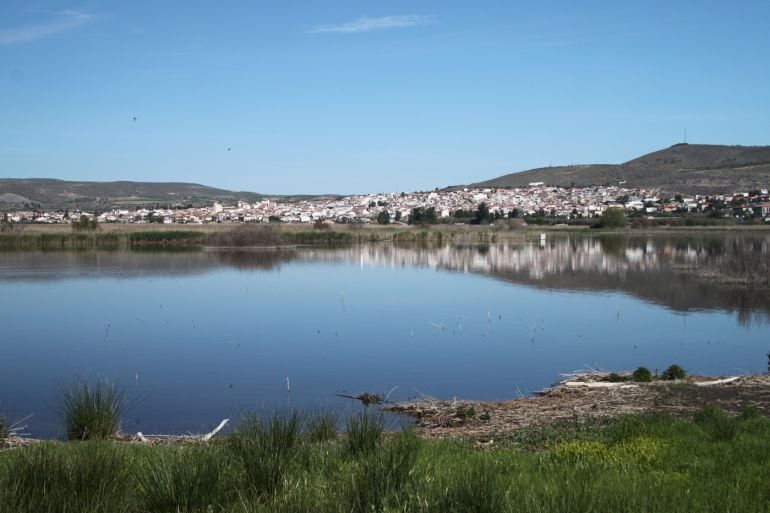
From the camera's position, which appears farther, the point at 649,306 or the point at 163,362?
the point at 649,306

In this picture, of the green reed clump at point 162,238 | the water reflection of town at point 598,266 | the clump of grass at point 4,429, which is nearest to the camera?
the clump of grass at point 4,429

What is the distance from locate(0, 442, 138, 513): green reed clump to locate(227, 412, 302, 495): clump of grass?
86 cm

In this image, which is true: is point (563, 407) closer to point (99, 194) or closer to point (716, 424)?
point (716, 424)

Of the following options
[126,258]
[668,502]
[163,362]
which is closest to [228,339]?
[163,362]

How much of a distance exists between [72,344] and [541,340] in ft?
40.6

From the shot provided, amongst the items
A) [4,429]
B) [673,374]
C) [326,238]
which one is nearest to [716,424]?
[673,374]

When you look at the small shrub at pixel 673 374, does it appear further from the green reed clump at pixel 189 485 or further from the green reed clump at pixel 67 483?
the green reed clump at pixel 67 483

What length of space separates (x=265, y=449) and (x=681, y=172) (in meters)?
153

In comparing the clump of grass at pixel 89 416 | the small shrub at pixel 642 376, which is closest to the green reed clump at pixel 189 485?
the clump of grass at pixel 89 416

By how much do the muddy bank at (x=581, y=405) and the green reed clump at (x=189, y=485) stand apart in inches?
164

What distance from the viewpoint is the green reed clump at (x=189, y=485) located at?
5.26 meters

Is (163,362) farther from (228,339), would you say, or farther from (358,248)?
(358,248)

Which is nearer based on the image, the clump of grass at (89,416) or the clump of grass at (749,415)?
the clump of grass at (749,415)

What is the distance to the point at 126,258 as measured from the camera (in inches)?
1953
